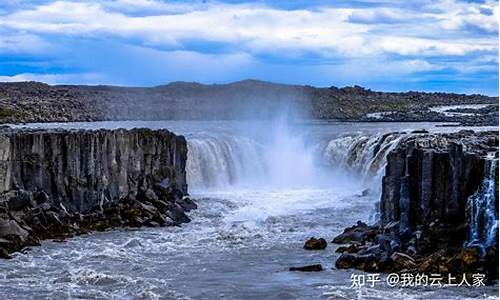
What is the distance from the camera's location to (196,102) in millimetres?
128375

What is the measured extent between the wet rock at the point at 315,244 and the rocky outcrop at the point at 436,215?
3.71 feet

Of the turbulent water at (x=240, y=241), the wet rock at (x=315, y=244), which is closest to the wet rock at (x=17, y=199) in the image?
the turbulent water at (x=240, y=241)

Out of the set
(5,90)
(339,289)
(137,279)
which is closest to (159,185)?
(137,279)

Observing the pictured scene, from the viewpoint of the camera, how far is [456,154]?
34.2 meters

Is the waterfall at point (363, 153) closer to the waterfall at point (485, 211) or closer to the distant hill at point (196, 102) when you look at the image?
the waterfall at point (485, 211)

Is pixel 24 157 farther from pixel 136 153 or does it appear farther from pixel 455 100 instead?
pixel 455 100

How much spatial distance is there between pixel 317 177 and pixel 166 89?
8245 cm

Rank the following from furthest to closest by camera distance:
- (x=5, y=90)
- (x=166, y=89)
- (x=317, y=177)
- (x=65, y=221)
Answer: (x=166, y=89)
(x=5, y=90)
(x=317, y=177)
(x=65, y=221)

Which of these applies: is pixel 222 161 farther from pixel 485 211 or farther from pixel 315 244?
pixel 485 211

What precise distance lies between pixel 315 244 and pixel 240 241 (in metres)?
3.41

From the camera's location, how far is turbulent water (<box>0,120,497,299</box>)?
96.4 ft

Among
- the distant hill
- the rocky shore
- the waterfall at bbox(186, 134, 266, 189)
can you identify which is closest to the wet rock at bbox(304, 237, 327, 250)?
the rocky shore


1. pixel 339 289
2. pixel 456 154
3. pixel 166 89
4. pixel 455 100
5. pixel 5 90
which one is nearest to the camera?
pixel 339 289

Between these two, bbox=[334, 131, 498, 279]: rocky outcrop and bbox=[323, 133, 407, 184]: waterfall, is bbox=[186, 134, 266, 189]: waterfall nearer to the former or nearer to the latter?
bbox=[323, 133, 407, 184]: waterfall
